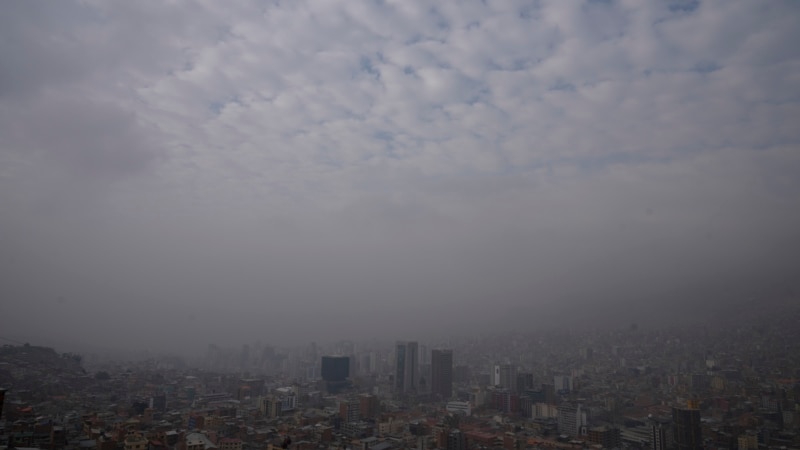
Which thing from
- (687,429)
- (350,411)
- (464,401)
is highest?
(687,429)

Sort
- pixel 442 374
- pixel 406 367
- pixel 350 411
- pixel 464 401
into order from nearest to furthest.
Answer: pixel 350 411, pixel 464 401, pixel 442 374, pixel 406 367

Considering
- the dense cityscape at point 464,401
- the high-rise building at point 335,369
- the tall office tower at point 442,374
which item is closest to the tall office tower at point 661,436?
the dense cityscape at point 464,401

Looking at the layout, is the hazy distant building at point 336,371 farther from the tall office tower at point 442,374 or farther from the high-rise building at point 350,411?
the high-rise building at point 350,411

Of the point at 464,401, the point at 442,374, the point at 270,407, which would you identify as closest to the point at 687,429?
the point at 464,401

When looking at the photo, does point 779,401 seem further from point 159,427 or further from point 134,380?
point 134,380

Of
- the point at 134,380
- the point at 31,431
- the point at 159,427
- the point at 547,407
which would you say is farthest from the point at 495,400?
the point at 134,380

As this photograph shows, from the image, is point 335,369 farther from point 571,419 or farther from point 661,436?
point 661,436
